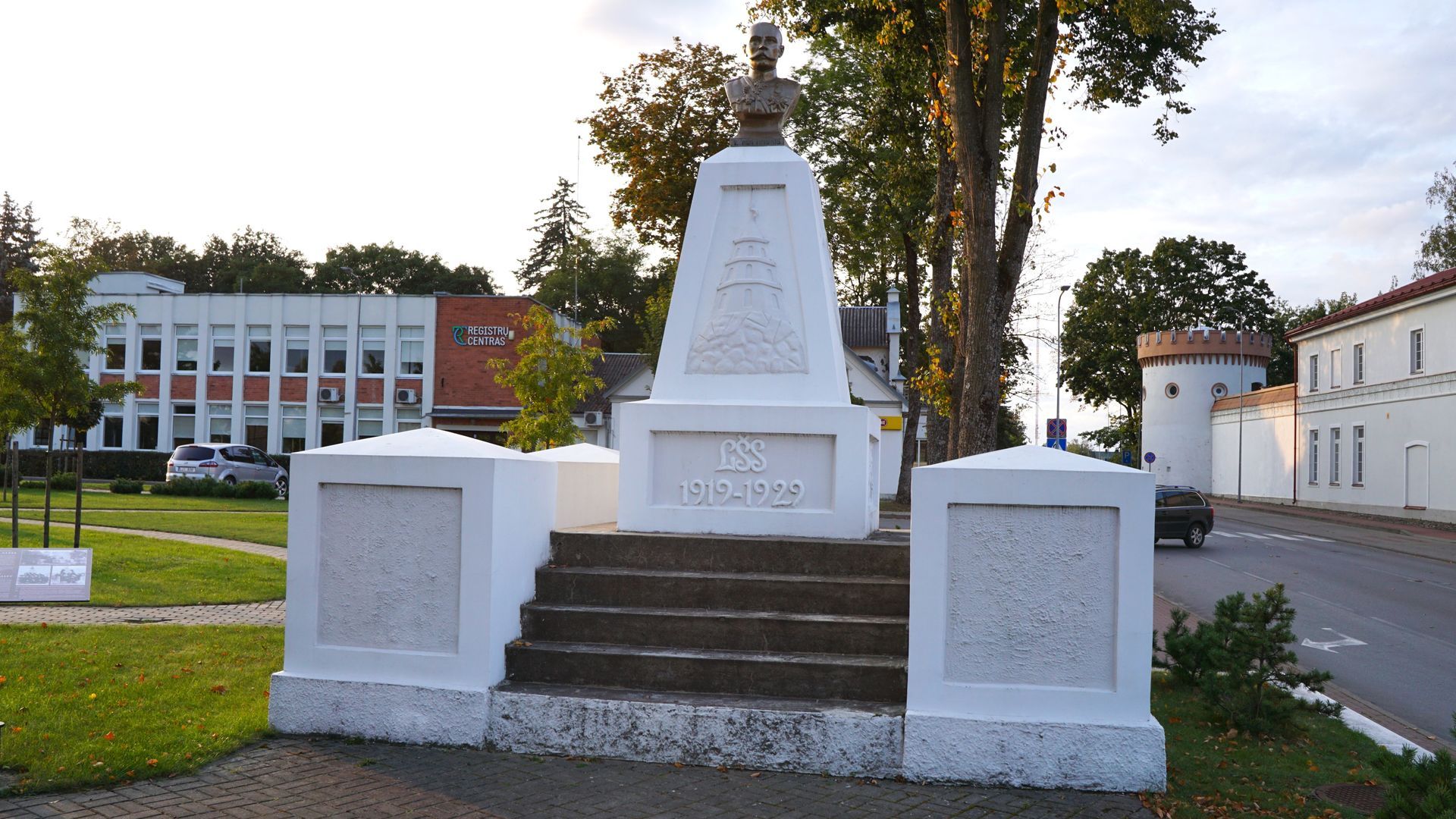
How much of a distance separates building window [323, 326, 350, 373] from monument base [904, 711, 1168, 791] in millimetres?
45474

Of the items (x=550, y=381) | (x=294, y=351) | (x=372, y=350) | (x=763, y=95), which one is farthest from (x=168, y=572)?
(x=294, y=351)

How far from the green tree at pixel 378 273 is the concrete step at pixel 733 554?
200ft

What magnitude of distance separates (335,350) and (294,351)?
1.91 m

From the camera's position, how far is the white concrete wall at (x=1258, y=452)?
49938 mm

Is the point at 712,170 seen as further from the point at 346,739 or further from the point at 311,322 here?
the point at 311,322

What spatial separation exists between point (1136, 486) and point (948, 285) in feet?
39.0

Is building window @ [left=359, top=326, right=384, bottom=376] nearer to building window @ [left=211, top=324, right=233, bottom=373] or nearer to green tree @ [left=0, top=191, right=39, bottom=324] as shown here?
building window @ [left=211, top=324, right=233, bottom=373]

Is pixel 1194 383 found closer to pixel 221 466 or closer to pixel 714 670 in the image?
pixel 221 466

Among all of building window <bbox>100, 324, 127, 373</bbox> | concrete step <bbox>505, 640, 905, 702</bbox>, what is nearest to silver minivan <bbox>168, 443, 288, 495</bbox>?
building window <bbox>100, 324, 127, 373</bbox>

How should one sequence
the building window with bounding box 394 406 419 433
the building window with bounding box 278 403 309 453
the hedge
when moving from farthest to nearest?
the building window with bounding box 278 403 309 453, the building window with bounding box 394 406 419 433, the hedge

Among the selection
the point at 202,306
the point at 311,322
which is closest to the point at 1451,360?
the point at 311,322

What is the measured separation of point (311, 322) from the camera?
4769cm

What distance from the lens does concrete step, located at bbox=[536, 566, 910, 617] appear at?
684 cm

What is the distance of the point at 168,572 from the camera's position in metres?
14.5
